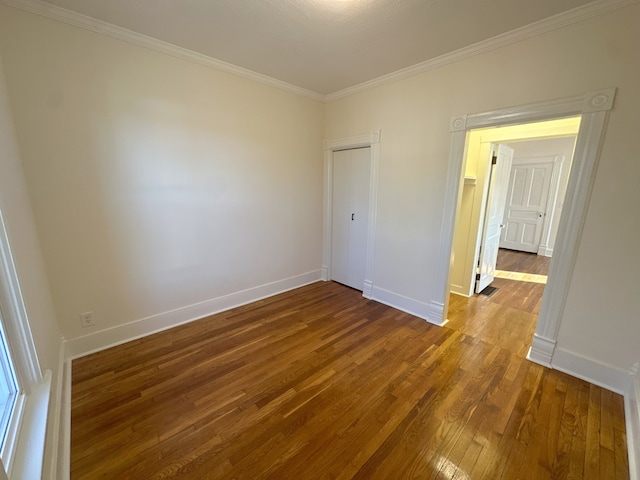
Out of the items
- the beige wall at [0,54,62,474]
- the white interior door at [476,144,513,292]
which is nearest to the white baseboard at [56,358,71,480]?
the beige wall at [0,54,62,474]

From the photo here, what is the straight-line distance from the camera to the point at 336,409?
1.75 metres

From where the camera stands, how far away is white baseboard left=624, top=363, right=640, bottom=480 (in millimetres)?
1382

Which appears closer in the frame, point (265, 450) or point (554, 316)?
point (265, 450)

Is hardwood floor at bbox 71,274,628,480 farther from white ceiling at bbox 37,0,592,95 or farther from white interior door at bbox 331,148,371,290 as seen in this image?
white ceiling at bbox 37,0,592,95

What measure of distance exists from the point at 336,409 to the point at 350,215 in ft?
8.20

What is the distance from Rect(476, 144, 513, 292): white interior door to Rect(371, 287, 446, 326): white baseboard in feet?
4.10

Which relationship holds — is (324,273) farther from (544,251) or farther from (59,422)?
(544,251)

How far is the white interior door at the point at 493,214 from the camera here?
3.41 m

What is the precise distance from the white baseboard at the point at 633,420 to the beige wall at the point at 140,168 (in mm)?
3259

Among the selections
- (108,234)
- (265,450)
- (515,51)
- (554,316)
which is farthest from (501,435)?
(108,234)

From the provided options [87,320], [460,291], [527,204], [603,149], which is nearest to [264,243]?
[87,320]

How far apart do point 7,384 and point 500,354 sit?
3.32m

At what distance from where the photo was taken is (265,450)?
1.47 metres

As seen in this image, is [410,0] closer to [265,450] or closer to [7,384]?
[265,450]
